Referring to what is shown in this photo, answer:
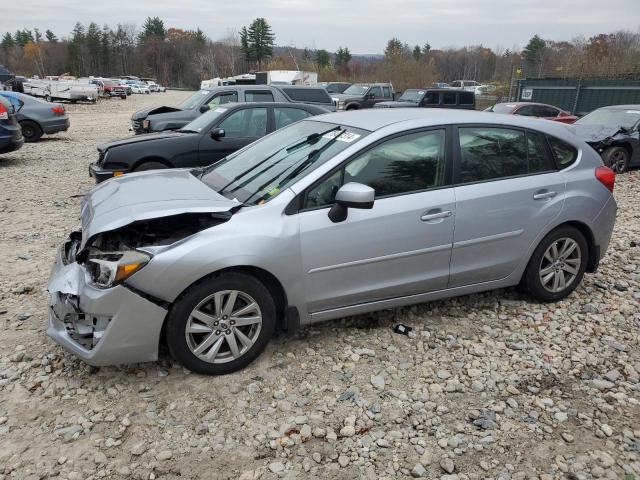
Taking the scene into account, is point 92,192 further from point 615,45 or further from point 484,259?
point 615,45

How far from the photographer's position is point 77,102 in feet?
119

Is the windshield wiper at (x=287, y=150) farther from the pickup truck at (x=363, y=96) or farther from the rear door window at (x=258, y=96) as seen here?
the pickup truck at (x=363, y=96)

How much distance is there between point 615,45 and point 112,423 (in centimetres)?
3390

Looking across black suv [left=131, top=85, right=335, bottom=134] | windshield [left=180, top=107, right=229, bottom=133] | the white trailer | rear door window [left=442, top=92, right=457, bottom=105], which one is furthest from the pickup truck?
the white trailer

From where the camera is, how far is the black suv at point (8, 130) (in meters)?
10.4

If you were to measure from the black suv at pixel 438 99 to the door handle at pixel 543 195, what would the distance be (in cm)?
1655

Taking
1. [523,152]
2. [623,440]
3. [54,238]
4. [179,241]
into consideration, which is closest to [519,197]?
[523,152]

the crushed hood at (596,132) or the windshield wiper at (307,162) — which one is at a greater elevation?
the windshield wiper at (307,162)

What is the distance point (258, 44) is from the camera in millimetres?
100938

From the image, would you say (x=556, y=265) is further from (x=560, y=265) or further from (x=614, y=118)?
(x=614, y=118)

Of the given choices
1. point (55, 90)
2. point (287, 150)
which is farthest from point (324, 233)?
point (55, 90)

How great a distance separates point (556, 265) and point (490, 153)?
1204mm

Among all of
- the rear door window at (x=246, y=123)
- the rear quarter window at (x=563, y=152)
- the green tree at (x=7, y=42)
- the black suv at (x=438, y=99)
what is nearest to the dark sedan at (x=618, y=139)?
the rear door window at (x=246, y=123)

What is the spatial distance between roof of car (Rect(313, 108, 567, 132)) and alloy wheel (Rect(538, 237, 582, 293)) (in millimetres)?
1007
